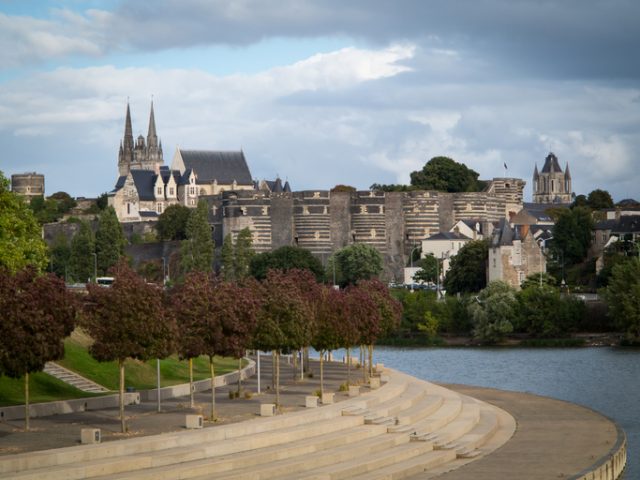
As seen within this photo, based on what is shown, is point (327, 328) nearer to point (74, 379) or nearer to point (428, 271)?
point (74, 379)

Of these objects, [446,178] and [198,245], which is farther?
[446,178]

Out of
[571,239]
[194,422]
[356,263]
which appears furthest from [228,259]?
[194,422]

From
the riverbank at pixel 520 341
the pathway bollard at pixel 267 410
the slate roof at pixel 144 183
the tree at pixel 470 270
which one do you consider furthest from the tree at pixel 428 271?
the pathway bollard at pixel 267 410

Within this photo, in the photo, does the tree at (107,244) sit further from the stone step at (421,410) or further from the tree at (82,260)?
the stone step at (421,410)

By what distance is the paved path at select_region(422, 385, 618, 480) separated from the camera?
120ft

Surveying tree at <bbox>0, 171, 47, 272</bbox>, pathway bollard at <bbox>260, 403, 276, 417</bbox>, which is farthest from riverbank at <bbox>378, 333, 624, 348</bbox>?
pathway bollard at <bbox>260, 403, 276, 417</bbox>

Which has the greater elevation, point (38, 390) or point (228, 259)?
point (228, 259)

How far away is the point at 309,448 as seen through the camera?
112 feet

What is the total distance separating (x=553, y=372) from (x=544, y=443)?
30.6m

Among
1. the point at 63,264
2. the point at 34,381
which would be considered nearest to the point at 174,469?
the point at 34,381

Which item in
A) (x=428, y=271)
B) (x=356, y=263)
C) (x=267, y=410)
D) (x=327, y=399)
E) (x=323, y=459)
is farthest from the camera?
(x=428, y=271)

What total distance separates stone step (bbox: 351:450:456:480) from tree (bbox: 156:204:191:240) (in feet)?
397

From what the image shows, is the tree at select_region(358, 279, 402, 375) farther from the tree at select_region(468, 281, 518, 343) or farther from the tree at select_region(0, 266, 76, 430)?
the tree at select_region(468, 281, 518, 343)

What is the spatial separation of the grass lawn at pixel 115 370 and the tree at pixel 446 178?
120882 mm
